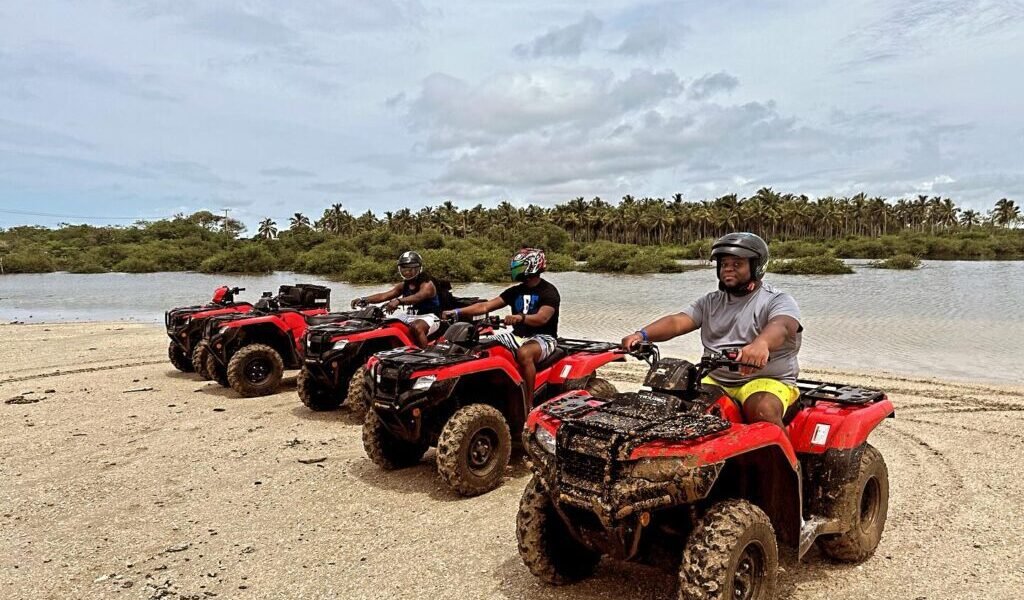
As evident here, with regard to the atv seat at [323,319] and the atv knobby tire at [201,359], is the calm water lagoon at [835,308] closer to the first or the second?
the atv seat at [323,319]

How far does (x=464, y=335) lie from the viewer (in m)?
5.61

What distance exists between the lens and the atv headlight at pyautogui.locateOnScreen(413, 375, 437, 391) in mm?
5160

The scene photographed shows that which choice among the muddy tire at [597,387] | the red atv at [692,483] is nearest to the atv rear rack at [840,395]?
the red atv at [692,483]

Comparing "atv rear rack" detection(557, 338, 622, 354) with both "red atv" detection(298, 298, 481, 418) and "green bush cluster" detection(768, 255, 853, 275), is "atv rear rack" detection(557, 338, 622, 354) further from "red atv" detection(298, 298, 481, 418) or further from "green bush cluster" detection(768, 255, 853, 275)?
"green bush cluster" detection(768, 255, 853, 275)

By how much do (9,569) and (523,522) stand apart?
9.99 feet

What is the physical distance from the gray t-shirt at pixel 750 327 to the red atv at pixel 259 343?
5813mm

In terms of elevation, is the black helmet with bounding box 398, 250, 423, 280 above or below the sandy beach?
above

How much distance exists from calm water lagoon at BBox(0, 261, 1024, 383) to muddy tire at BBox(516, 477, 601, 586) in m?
9.82

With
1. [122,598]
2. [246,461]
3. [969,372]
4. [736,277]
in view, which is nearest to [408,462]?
Result: [246,461]

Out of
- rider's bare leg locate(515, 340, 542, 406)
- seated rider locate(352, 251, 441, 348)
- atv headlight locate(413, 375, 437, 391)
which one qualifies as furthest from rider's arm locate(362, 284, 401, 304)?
atv headlight locate(413, 375, 437, 391)

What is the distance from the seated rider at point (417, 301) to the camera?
791 cm

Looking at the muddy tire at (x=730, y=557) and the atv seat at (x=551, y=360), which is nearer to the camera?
the muddy tire at (x=730, y=557)

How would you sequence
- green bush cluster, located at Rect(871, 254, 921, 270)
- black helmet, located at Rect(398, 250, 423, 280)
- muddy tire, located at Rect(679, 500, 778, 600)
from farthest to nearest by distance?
green bush cluster, located at Rect(871, 254, 921, 270)
black helmet, located at Rect(398, 250, 423, 280)
muddy tire, located at Rect(679, 500, 778, 600)

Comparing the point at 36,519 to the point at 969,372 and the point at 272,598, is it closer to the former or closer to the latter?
the point at 272,598
